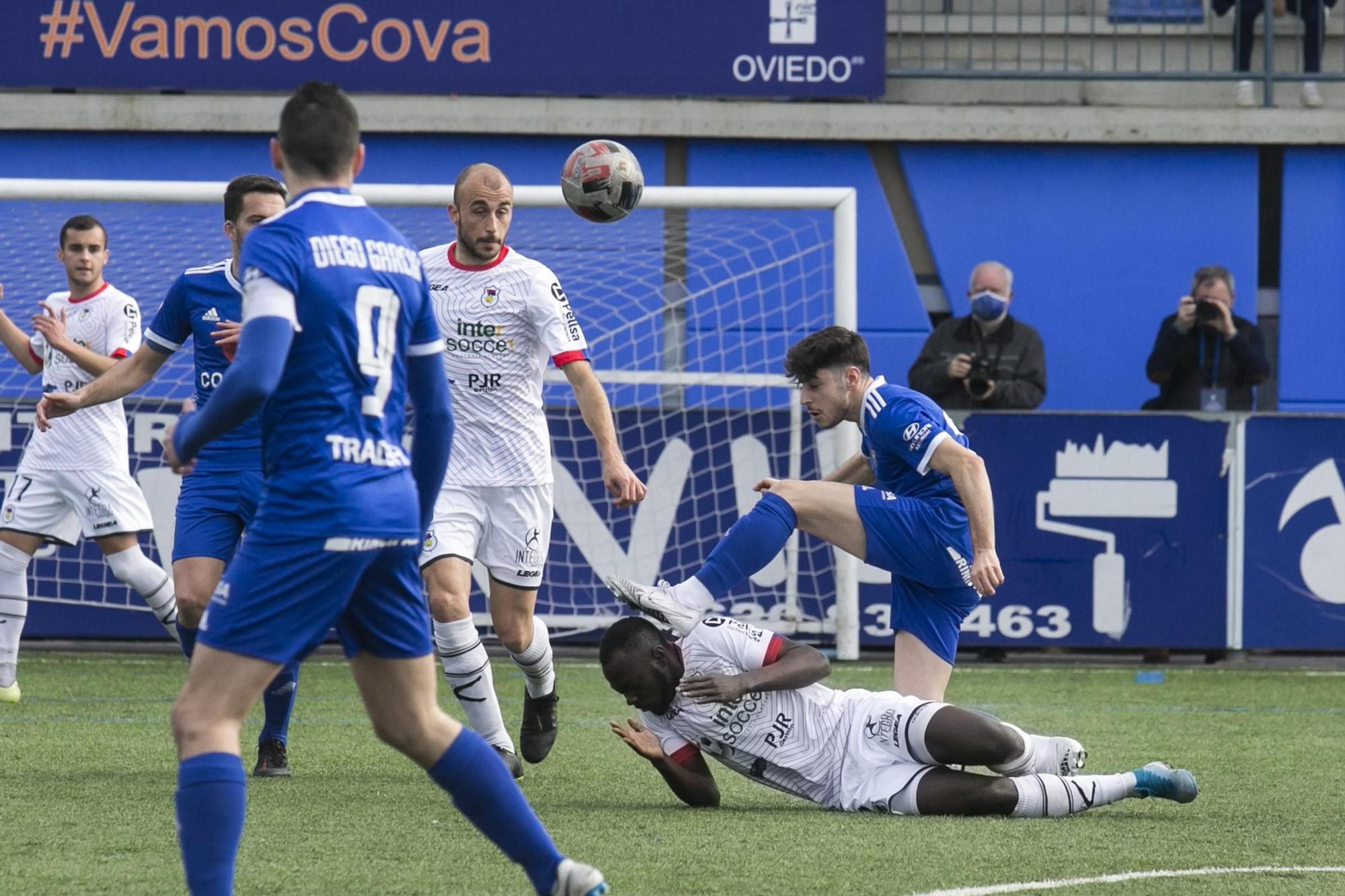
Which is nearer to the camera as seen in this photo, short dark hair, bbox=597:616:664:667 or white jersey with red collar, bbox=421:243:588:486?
short dark hair, bbox=597:616:664:667

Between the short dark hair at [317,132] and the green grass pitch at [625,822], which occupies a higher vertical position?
the short dark hair at [317,132]

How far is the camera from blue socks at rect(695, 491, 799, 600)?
20.1ft

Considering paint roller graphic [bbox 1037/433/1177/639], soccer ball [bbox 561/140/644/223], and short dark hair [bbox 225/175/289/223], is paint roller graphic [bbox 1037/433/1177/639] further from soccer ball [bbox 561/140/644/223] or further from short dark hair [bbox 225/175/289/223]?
short dark hair [bbox 225/175/289/223]

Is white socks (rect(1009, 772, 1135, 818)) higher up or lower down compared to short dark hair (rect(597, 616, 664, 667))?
lower down

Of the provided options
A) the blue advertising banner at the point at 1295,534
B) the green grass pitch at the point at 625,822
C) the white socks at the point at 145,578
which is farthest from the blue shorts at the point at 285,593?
the blue advertising banner at the point at 1295,534

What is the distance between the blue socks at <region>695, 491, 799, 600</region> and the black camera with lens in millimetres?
4698

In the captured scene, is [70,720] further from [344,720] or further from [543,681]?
[543,681]

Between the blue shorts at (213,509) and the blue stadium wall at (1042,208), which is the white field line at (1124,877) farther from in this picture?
the blue stadium wall at (1042,208)

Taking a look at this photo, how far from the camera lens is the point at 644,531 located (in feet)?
35.0

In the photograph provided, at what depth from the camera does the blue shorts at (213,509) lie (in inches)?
245

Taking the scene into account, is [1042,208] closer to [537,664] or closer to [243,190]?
[537,664]

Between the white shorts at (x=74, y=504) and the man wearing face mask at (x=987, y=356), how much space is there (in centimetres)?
471

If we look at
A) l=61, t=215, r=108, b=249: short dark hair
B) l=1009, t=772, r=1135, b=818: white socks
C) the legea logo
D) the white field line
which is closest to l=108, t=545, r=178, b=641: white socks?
l=61, t=215, r=108, b=249: short dark hair

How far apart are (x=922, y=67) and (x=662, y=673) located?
9007mm
